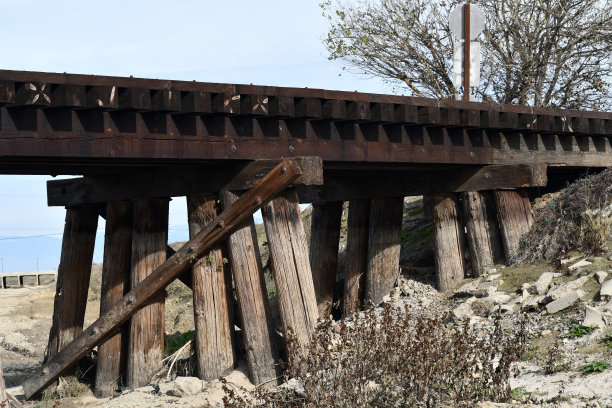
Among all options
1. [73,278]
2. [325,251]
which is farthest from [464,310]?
[73,278]

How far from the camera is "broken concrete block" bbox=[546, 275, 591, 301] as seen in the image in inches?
400

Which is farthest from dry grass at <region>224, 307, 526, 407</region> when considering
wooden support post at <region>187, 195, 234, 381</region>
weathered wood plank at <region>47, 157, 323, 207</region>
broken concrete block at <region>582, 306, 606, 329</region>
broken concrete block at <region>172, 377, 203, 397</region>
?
weathered wood plank at <region>47, 157, 323, 207</region>

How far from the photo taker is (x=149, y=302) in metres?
9.97

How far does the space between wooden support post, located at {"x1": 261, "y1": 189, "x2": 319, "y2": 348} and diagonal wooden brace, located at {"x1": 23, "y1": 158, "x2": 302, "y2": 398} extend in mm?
280

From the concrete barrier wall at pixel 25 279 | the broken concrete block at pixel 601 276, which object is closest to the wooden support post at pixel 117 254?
the broken concrete block at pixel 601 276

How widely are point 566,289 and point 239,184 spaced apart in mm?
4283

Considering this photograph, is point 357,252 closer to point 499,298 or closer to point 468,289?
point 468,289

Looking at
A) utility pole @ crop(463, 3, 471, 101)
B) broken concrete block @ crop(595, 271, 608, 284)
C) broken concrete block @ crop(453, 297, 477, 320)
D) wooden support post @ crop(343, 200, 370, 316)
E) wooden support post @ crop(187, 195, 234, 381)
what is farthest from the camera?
utility pole @ crop(463, 3, 471, 101)

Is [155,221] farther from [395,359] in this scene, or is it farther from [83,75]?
[395,359]

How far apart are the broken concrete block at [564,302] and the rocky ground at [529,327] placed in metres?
0.01

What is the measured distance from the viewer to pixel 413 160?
10953 mm

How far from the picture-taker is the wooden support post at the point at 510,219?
12.3 meters

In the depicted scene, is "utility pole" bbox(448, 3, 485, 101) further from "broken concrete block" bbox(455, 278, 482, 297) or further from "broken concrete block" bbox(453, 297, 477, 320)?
"broken concrete block" bbox(453, 297, 477, 320)

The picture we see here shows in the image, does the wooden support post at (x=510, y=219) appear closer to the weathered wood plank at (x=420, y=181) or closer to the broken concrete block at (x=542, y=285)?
the weathered wood plank at (x=420, y=181)
